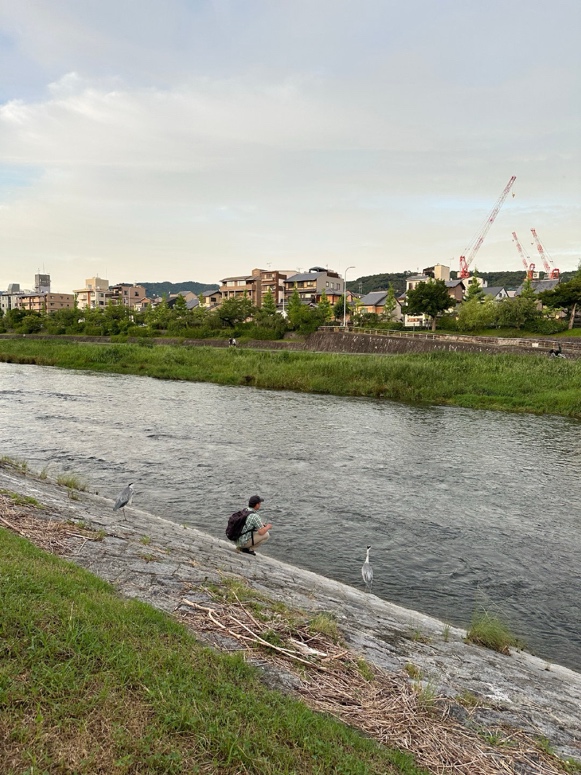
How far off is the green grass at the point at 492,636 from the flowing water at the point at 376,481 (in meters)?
0.54

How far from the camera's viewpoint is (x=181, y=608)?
7746 mm

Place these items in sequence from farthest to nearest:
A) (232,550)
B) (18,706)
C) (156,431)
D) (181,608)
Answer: (156,431) < (232,550) < (181,608) < (18,706)

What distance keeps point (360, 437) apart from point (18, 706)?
23.2m

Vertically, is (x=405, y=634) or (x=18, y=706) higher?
(x=18, y=706)

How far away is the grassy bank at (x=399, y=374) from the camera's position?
37938 mm

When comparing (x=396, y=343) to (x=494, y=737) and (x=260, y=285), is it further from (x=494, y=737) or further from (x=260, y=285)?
(x=260, y=285)

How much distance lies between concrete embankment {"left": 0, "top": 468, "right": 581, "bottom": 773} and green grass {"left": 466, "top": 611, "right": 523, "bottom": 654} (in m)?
0.19

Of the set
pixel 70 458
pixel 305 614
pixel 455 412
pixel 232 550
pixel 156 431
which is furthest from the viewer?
pixel 455 412

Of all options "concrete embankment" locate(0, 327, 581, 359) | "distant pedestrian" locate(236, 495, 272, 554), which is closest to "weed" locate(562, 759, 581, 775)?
"distant pedestrian" locate(236, 495, 272, 554)

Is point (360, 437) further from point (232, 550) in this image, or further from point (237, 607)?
point (237, 607)

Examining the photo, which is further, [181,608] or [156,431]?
[156,431]

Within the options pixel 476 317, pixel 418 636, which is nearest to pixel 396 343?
pixel 476 317

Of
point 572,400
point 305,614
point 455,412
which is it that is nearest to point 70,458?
point 305,614

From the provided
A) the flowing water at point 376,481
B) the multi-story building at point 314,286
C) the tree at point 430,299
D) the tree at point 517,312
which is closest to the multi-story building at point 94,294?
the multi-story building at point 314,286
